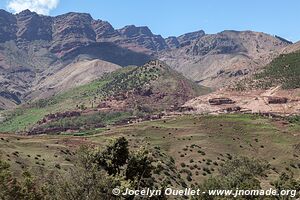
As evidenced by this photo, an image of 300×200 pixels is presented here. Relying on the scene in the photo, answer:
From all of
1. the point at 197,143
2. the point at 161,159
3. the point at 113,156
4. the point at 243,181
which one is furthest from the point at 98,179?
the point at 197,143

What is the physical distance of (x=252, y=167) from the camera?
9119 cm

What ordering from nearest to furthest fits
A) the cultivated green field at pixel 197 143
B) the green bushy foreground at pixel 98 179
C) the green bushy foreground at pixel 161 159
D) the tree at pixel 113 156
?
the green bushy foreground at pixel 98 179
the green bushy foreground at pixel 161 159
the tree at pixel 113 156
the cultivated green field at pixel 197 143

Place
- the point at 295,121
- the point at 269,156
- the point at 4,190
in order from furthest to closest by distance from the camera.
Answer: the point at 295,121 → the point at 269,156 → the point at 4,190

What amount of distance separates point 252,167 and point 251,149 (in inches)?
1502

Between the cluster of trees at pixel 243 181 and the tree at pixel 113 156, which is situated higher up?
the tree at pixel 113 156

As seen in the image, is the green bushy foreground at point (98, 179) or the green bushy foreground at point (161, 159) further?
the green bushy foreground at point (161, 159)

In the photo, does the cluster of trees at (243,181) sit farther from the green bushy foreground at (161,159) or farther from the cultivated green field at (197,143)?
the cultivated green field at (197,143)

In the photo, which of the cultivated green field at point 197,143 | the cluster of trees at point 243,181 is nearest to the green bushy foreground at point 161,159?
the cultivated green field at point 197,143

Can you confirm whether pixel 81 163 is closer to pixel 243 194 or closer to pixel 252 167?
pixel 243 194

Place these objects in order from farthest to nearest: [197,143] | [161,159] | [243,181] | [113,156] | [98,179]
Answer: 1. [197,143]
2. [161,159]
3. [243,181]
4. [113,156]
5. [98,179]

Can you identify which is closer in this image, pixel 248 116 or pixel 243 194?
pixel 243 194

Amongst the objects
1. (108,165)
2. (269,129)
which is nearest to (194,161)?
(269,129)

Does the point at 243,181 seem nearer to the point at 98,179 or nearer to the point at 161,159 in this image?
the point at 161,159

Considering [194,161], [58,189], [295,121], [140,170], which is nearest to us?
[58,189]
